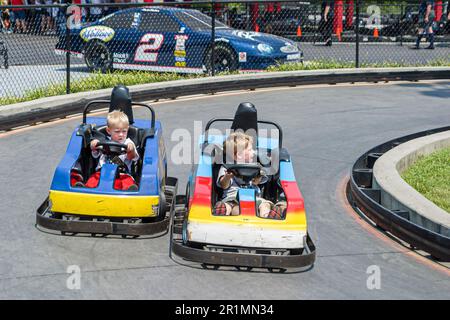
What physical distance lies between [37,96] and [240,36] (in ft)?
14.7

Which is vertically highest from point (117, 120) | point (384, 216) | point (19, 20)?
point (19, 20)

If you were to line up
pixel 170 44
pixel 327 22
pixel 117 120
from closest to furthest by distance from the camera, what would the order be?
pixel 117 120, pixel 170 44, pixel 327 22

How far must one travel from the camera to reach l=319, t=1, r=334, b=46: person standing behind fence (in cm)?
1881

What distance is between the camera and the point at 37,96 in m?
13.1

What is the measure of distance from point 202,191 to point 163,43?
9.53 meters

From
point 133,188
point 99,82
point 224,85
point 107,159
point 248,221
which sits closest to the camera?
point 248,221

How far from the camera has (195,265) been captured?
6.33 meters

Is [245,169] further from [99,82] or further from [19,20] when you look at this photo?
[99,82]

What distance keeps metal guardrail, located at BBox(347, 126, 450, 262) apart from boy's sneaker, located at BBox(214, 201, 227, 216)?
1564 mm

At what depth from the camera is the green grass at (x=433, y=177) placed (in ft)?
27.3

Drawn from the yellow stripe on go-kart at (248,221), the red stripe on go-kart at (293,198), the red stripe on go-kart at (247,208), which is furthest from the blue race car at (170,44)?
the yellow stripe on go-kart at (248,221)

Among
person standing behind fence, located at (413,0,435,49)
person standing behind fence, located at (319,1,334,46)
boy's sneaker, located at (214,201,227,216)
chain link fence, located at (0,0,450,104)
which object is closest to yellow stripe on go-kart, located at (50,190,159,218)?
boy's sneaker, located at (214,201,227,216)

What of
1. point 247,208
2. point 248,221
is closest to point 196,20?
point 247,208
